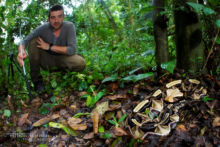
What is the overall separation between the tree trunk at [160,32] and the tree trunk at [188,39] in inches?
7.2

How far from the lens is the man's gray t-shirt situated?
3.47 metres

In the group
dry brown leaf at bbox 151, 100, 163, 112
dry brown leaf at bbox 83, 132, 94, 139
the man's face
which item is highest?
the man's face

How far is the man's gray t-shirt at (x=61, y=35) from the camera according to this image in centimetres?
347

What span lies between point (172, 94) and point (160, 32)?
0.93 metres

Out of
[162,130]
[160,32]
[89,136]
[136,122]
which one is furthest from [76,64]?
[162,130]

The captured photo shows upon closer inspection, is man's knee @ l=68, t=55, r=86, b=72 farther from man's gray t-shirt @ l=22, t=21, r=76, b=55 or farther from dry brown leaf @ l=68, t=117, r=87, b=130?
dry brown leaf @ l=68, t=117, r=87, b=130

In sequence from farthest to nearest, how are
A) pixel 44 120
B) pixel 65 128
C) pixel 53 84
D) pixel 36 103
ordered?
pixel 53 84
pixel 36 103
pixel 44 120
pixel 65 128

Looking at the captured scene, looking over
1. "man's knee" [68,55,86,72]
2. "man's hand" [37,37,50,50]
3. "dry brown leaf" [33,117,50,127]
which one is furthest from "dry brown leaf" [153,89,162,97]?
"man's hand" [37,37,50,50]

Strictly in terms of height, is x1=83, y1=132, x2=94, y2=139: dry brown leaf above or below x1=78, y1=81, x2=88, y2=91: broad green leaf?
below

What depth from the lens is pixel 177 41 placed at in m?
2.66

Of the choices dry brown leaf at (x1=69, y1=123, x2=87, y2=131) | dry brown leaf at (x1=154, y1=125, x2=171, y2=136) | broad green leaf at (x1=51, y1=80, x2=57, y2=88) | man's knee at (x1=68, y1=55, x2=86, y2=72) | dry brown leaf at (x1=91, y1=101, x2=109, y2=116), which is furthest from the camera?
man's knee at (x1=68, y1=55, x2=86, y2=72)

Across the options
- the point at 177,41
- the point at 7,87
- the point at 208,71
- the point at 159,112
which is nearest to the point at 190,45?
the point at 177,41

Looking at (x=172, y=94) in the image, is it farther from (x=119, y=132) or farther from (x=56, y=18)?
(x=56, y=18)

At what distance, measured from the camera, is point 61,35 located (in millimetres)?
3551
